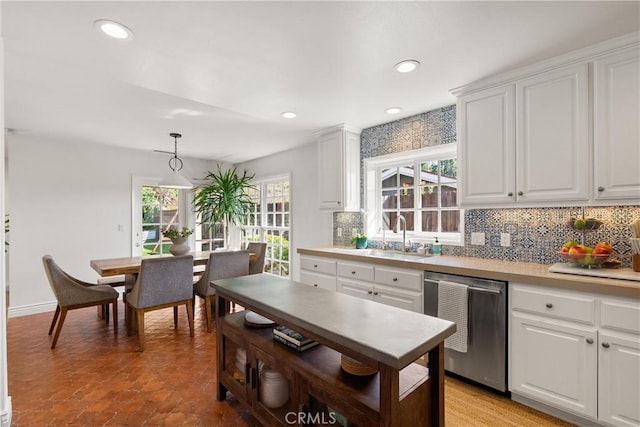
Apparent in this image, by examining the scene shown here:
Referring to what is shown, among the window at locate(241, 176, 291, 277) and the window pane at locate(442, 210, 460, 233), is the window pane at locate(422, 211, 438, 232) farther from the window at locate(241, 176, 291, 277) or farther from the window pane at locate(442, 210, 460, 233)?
the window at locate(241, 176, 291, 277)

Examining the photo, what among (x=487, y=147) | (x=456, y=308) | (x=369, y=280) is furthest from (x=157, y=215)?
(x=487, y=147)

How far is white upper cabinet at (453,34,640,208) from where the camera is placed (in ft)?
5.99

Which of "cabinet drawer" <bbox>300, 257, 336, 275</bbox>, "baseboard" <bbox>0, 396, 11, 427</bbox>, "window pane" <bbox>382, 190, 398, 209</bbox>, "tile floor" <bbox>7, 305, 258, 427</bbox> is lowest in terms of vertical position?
"tile floor" <bbox>7, 305, 258, 427</bbox>

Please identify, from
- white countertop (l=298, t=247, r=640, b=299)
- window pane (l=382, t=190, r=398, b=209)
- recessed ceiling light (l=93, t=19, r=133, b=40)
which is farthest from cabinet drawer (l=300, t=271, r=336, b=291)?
recessed ceiling light (l=93, t=19, r=133, b=40)

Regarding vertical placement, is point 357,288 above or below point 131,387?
above

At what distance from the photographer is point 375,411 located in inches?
44.5

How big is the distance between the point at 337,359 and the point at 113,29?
215 cm

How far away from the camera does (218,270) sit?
3488 millimetres

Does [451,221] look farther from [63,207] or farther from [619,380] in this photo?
[63,207]

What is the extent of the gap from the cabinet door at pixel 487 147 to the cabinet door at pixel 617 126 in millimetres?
473

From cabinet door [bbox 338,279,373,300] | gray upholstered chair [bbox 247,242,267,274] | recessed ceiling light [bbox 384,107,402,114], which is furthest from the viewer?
gray upholstered chair [bbox 247,242,267,274]

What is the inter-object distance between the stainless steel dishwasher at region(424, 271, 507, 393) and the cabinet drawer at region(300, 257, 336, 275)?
1288 mm

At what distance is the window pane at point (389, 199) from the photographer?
356 centimetres

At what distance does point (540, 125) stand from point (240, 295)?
90.4 inches
